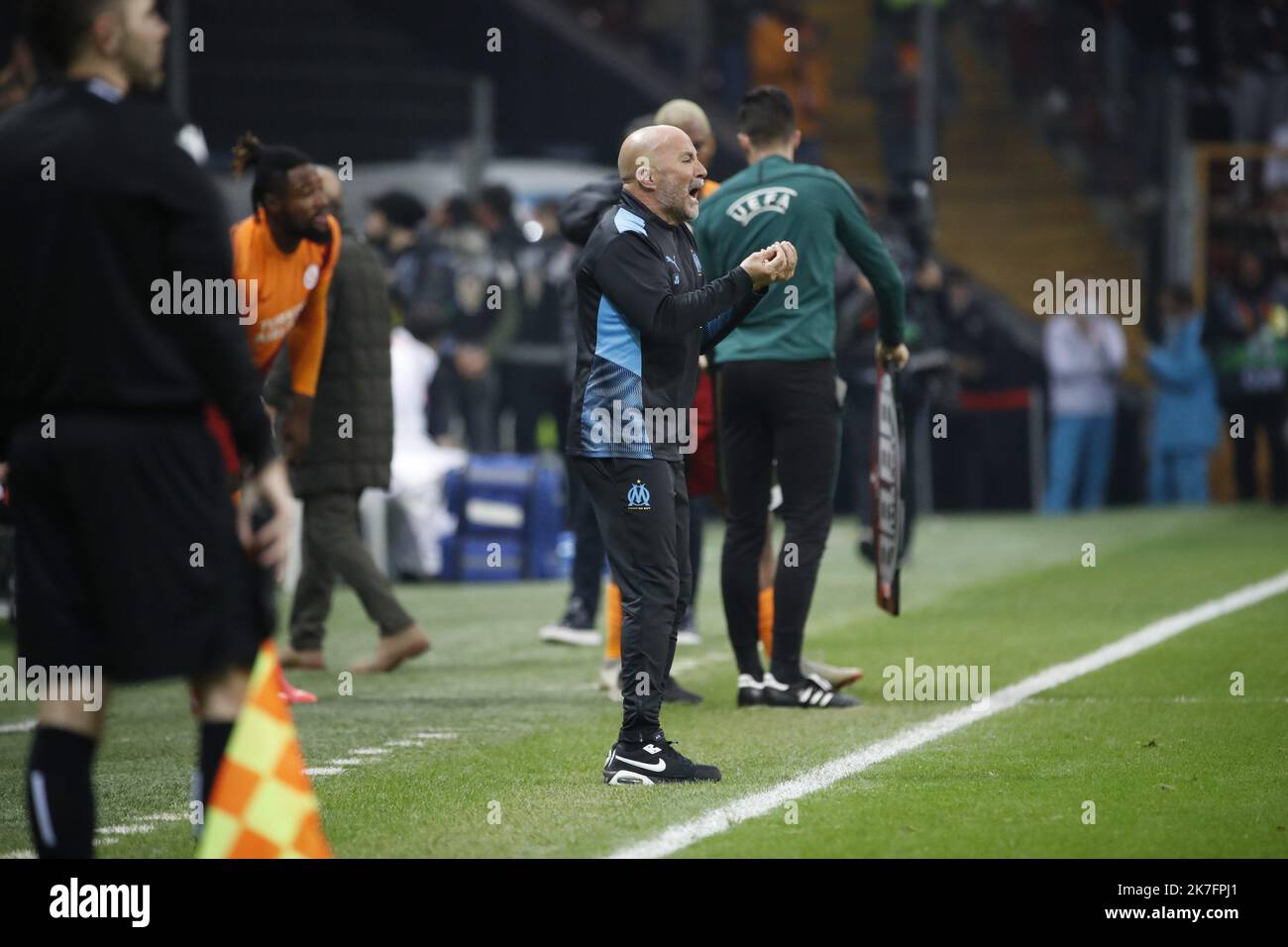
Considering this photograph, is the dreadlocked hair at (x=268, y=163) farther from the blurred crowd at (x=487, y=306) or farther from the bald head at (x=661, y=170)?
the blurred crowd at (x=487, y=306)

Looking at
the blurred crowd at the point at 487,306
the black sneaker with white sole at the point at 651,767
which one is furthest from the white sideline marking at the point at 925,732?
the blurred crowd at the point at 487,306

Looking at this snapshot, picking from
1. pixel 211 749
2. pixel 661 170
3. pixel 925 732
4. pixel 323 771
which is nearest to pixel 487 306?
pixel 925 732

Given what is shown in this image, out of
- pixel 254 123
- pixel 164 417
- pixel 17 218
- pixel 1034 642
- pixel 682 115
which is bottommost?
pixel 1034 642

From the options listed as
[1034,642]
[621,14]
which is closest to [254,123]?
[621,14]

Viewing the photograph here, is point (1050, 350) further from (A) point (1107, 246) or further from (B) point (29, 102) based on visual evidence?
(B) point (29, 102)

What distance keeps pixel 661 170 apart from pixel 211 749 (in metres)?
2.91

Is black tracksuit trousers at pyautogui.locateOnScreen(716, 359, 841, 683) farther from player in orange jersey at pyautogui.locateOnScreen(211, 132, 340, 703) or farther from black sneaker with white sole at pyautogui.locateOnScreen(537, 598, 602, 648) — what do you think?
black sneaker with white sole at pyautogui.locateOnScreen(537, 598, 602, 648)

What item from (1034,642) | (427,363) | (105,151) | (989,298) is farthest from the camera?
(989,298)

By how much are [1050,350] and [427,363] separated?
805cm

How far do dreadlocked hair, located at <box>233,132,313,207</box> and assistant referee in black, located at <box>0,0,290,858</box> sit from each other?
4.06 meters

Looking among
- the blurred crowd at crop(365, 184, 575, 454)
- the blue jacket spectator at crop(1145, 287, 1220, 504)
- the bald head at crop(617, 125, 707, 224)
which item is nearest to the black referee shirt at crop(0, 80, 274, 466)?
the bald head at crop(617, 125, 707, 224)

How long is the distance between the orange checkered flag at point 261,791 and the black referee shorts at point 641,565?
2.33 meters

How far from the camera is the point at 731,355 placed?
904cm

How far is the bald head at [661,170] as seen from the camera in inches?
290
